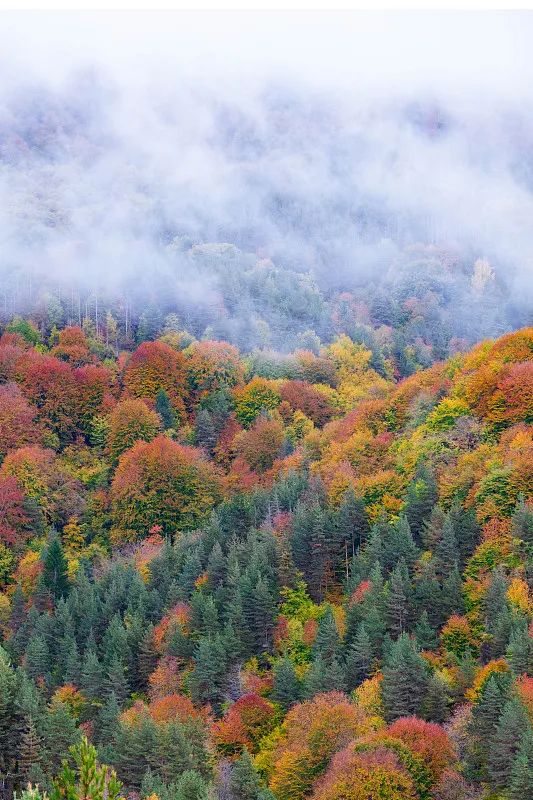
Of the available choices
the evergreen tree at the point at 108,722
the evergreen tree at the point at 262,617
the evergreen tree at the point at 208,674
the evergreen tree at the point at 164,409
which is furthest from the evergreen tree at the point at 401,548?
the evergreen tree at the point at 164,409

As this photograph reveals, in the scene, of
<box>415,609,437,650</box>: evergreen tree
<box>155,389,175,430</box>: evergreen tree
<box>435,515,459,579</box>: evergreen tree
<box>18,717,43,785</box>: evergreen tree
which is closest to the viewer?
<box>18,717,43,785</box>: evergreen tree

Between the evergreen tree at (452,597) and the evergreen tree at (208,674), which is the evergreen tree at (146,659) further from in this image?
the evergreen tree at (452,597)

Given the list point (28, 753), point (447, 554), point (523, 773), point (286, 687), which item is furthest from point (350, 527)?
point (523, 773)

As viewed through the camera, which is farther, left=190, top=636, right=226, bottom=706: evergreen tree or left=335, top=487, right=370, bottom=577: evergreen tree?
left=335, top=487, right=370, bottom=577: evergreen tree

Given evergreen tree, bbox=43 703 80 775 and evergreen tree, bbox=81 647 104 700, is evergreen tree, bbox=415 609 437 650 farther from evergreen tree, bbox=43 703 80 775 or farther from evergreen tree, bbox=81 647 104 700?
evergreen tree, bbox=43 703 80 775

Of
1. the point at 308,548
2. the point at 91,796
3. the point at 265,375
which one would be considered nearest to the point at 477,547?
the point at 308,548

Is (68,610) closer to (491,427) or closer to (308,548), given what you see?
(308,548)

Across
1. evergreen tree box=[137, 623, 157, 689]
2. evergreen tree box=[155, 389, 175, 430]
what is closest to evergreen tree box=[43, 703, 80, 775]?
evergreen tree box=[137, 623, 157, 689]

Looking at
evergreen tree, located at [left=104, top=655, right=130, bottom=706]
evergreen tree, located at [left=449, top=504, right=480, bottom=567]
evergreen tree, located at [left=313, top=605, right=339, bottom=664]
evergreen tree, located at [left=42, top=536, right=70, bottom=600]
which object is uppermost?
evergreen tree, located at [left=449, top=504, right=480, bottom=567]
